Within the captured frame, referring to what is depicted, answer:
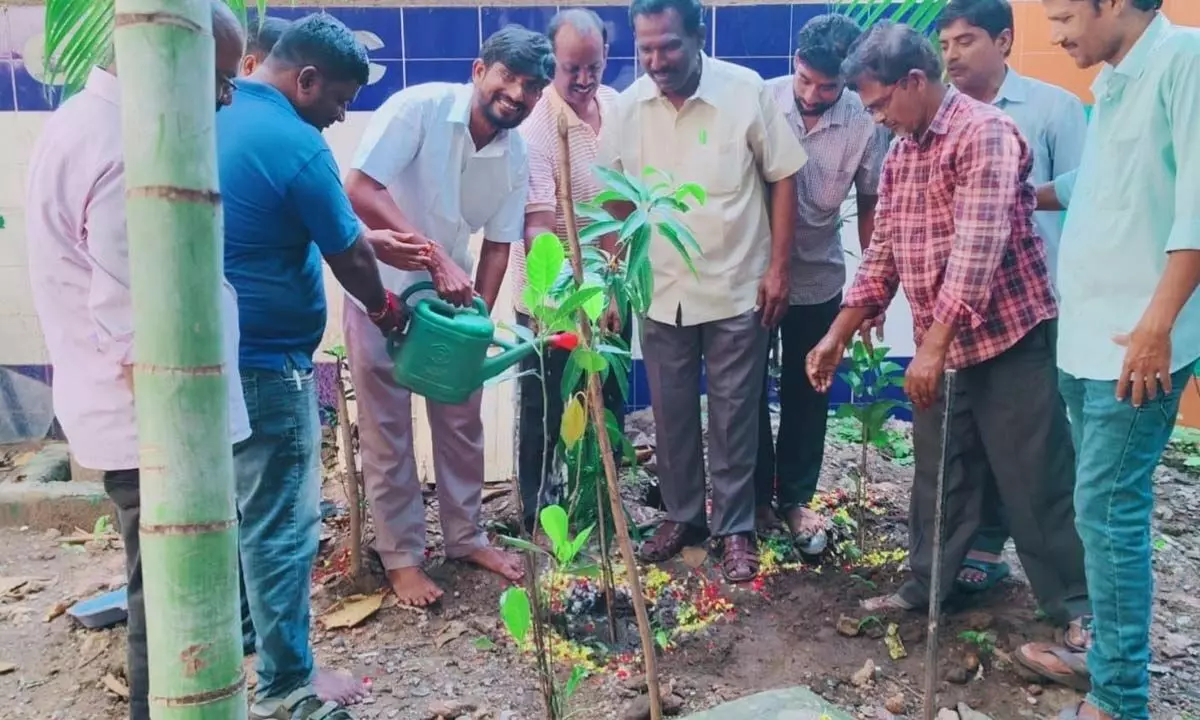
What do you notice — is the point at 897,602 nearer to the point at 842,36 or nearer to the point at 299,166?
the point at 842,36

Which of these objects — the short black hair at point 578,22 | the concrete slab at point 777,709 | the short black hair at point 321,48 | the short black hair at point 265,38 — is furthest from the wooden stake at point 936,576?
the short black hair at point 265,38

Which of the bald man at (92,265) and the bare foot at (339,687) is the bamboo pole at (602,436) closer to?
the bald man at (92,265)

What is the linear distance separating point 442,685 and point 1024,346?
5.69 ft

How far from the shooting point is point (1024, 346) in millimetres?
2520

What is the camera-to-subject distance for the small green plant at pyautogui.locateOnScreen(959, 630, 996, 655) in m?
2.63

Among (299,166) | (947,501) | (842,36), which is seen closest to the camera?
(299,166)

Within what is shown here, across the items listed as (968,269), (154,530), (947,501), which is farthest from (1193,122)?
(154,530)

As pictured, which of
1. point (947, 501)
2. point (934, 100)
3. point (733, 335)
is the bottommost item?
point (947, 501)

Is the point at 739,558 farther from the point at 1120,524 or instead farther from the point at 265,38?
the point at 265,38

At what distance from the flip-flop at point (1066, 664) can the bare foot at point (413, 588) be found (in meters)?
1.64

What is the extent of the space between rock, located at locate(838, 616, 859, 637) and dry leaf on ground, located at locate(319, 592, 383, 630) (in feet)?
4.44

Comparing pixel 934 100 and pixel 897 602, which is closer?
pixel 934 100

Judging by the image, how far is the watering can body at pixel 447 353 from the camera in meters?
2.36

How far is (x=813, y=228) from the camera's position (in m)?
3.31
